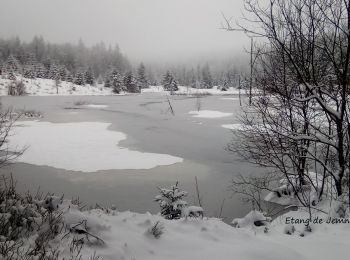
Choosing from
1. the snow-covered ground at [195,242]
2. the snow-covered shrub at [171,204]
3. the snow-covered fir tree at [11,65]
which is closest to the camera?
the snow-covered ground at [195,242]

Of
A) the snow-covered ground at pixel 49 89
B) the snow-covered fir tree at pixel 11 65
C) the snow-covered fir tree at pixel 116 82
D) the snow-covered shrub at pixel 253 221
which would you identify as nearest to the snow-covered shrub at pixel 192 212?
the snow-covered shrub at pixel 253 221

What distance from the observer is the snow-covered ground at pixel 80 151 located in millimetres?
11789

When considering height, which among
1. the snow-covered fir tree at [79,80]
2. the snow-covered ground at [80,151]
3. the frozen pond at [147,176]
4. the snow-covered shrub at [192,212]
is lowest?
the frozen pond at [147,176]

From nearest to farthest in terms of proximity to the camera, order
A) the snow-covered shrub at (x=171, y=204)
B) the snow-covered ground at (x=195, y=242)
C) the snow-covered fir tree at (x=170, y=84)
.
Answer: the snow-covered ground at (x=195, y=242)
the snow-covered shrub at (x=171, y=204)
the snow-covered fir tree at (x=170, y=84)

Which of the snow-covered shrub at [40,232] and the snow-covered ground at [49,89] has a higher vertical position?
the snow-covered ground at [49,89]

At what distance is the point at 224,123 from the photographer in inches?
896

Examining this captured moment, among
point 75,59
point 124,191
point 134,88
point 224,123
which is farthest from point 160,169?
point 75,59

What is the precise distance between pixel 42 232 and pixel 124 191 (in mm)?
5767

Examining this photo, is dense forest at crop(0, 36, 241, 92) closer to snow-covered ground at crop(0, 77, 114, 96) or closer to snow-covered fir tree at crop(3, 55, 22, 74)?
snow-covered fir tree at crop(3, 55, 22, 74)

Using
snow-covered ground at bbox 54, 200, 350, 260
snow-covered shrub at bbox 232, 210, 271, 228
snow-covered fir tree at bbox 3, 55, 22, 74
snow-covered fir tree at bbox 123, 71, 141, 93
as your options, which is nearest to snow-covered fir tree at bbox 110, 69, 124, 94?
snow-covered fir tree at bbox 123, 71, 141, 93

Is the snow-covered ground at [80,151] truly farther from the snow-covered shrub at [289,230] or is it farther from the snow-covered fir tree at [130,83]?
the snow-covered fir tree at [130,83]

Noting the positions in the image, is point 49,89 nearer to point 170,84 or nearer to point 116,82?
point 116,82

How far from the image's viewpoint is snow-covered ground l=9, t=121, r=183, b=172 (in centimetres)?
1179

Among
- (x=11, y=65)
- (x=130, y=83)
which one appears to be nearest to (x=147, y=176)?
(x=130, y=83)
